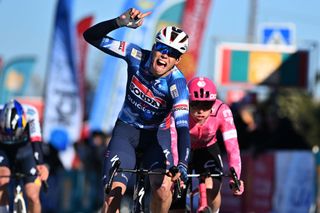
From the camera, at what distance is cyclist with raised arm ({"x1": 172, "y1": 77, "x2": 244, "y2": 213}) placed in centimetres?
1141

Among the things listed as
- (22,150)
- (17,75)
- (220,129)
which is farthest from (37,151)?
(17,75)

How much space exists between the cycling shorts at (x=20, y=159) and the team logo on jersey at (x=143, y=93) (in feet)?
10.3

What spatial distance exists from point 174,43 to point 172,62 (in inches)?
8.0

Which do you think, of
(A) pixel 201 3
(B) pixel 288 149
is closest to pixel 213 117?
(B) pixel 288 149

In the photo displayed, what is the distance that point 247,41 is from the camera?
2798 centimetres

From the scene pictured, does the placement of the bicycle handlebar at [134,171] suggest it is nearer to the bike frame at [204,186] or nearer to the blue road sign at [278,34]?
the bike frame at [204,186]

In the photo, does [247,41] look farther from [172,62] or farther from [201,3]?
[172,62]

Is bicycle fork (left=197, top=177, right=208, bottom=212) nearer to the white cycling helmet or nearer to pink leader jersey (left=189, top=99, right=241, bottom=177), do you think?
pink leader jersey (left=189, top=99, right=241, bottom=177)

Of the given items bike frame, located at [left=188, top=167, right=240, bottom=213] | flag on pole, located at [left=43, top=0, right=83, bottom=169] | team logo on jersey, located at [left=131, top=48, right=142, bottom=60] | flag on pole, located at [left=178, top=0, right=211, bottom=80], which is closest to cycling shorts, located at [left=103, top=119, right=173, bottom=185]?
bike frame, located at [left=188, top=167, right=240, bottom=213]

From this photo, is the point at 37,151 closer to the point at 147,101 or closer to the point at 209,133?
the point at 209,133

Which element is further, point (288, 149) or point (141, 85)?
point (288, 149)

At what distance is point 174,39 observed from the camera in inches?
410

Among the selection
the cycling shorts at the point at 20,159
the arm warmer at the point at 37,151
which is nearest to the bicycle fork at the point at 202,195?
the arm warmer at the point at 37,151

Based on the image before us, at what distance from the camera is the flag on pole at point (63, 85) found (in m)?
25.4
